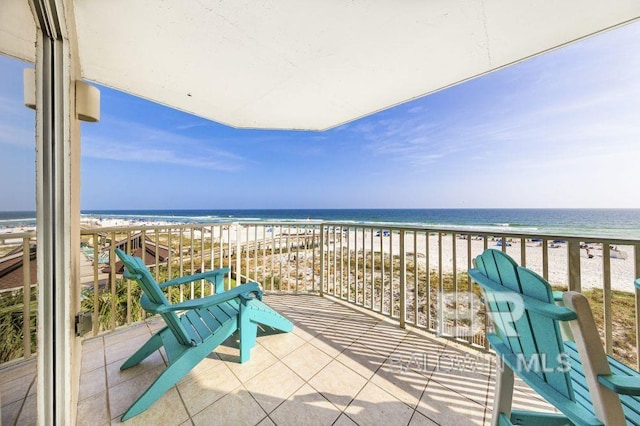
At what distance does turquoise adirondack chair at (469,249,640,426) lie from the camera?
0.67 metres

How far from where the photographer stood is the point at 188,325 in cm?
169

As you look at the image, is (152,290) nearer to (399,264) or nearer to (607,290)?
(399,264)

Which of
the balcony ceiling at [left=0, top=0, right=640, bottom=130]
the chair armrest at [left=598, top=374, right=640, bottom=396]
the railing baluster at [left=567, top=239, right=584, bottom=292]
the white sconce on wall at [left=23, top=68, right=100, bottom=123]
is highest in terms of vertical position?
the balcony ceiling at [left=0, top=0, right=640, bottom=130]

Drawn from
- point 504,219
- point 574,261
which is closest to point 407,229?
point 574,261

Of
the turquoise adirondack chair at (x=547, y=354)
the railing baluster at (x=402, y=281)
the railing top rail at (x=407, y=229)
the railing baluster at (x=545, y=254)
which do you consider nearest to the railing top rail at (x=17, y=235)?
the railing top rail at (x=407, y=229)

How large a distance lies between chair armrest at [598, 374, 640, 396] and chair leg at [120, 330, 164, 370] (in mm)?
2285

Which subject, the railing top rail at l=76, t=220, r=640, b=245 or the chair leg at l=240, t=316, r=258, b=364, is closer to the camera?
the railing top rail at l=76, t=220, r=640, b=245

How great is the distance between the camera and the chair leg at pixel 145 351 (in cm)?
165

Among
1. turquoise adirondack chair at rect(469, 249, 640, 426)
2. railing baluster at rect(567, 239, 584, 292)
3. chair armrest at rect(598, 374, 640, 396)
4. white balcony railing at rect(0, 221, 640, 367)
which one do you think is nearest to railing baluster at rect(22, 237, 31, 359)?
white balcony railing at rect(0, 221, 640, 367)

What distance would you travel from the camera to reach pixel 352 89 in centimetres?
242

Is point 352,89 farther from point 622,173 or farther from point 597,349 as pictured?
point 622,173

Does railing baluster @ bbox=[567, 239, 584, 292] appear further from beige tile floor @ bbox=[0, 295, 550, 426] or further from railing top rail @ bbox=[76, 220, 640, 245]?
beige tile floor @ bbox=[0, 295, 550, 426]

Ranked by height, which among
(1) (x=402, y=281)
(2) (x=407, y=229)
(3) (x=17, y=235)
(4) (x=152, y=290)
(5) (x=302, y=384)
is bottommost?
(5) (x=302, y=384)

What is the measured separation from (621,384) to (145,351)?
2.45 meters
